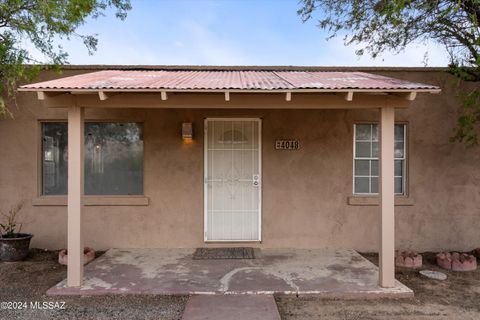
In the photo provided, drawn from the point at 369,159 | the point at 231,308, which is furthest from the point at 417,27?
the point at 231,308

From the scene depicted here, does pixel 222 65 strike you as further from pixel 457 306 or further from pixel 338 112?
pixel 457 306

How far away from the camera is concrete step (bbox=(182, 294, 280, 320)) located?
4.17 meters

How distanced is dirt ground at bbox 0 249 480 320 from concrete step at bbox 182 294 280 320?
13 centimetres

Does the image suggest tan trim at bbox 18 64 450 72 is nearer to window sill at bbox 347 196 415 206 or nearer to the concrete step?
window sill at bbox 347 196 415 206

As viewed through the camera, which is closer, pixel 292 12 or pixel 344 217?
pixel 344 217

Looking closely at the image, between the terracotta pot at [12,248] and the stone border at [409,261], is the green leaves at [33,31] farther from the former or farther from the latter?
the stone border at [409,261]

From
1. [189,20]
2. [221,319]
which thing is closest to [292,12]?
[221,319]

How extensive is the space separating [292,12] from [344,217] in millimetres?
4394

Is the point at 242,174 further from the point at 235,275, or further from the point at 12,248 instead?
the point at 12,248

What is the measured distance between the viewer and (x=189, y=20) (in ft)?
47.6

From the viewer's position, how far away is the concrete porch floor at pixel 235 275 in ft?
16.0

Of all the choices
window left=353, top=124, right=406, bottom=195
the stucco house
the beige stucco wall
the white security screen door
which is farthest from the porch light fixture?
window left=353, top=124, right=406, bottom=195

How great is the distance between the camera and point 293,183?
23.4 feet

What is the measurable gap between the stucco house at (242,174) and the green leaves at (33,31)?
69cm
